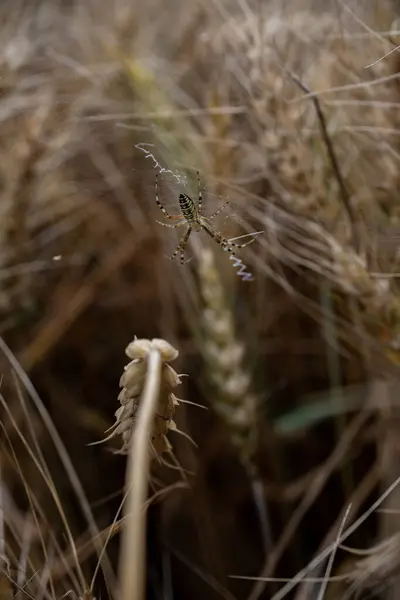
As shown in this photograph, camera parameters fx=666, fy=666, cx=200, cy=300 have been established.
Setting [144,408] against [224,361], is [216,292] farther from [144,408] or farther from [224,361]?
[144,408]

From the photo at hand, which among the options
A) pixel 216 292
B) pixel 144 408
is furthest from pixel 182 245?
pixel 144 408

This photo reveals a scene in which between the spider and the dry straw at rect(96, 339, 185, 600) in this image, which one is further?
the spider

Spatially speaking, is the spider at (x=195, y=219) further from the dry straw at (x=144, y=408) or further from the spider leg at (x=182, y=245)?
the dry straw at (x=144, y=408)

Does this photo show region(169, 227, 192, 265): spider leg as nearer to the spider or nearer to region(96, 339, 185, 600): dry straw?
the spider

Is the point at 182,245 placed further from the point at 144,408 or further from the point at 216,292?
the point at 144,408

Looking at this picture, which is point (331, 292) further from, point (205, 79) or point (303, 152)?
point (205, 79)

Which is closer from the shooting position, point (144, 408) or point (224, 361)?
point (144, 408)

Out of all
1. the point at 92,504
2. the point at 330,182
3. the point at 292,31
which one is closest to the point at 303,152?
the point at 330,182

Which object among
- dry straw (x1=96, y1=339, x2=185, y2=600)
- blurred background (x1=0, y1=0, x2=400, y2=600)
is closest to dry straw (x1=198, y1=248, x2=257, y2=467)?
blurred background (x1=0, y1=0, x2=400, y2=600)
